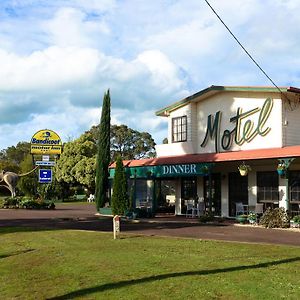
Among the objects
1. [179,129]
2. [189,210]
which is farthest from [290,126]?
[189,210]

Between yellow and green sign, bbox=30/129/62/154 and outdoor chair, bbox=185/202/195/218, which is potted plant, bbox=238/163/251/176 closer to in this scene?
outdoor chair, bbox=185/202/195/218

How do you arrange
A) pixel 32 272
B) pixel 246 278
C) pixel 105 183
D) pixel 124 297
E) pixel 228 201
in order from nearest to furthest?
pixel 124 297 < pixel 246 278 < pixel 32 272 < pixel 228 201 < pixel 105 183

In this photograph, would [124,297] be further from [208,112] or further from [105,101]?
[105,101]

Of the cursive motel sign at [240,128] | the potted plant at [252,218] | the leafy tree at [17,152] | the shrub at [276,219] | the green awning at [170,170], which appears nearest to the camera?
the shrub at [276,219]

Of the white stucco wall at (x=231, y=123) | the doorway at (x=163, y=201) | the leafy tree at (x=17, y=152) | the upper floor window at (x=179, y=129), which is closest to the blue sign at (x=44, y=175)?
the doorway at (x=163, y=201)

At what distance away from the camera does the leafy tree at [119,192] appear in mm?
24656

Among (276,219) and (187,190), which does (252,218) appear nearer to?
(276,219)

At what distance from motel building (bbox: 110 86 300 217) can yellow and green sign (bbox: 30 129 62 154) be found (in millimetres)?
12462

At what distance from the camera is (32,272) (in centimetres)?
937

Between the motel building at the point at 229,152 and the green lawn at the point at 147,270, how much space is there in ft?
27.8

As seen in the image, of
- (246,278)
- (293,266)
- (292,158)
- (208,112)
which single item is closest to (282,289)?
(246,278)

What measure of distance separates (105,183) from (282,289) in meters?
22.7

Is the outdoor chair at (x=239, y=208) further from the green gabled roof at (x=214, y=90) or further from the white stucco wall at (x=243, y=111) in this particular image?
the green gabled roof at (x=214, y=90)

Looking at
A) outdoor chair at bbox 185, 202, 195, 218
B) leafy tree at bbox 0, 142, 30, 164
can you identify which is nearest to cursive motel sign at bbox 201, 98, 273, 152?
outdoor chair at bbox 185, 202, 195, 218
